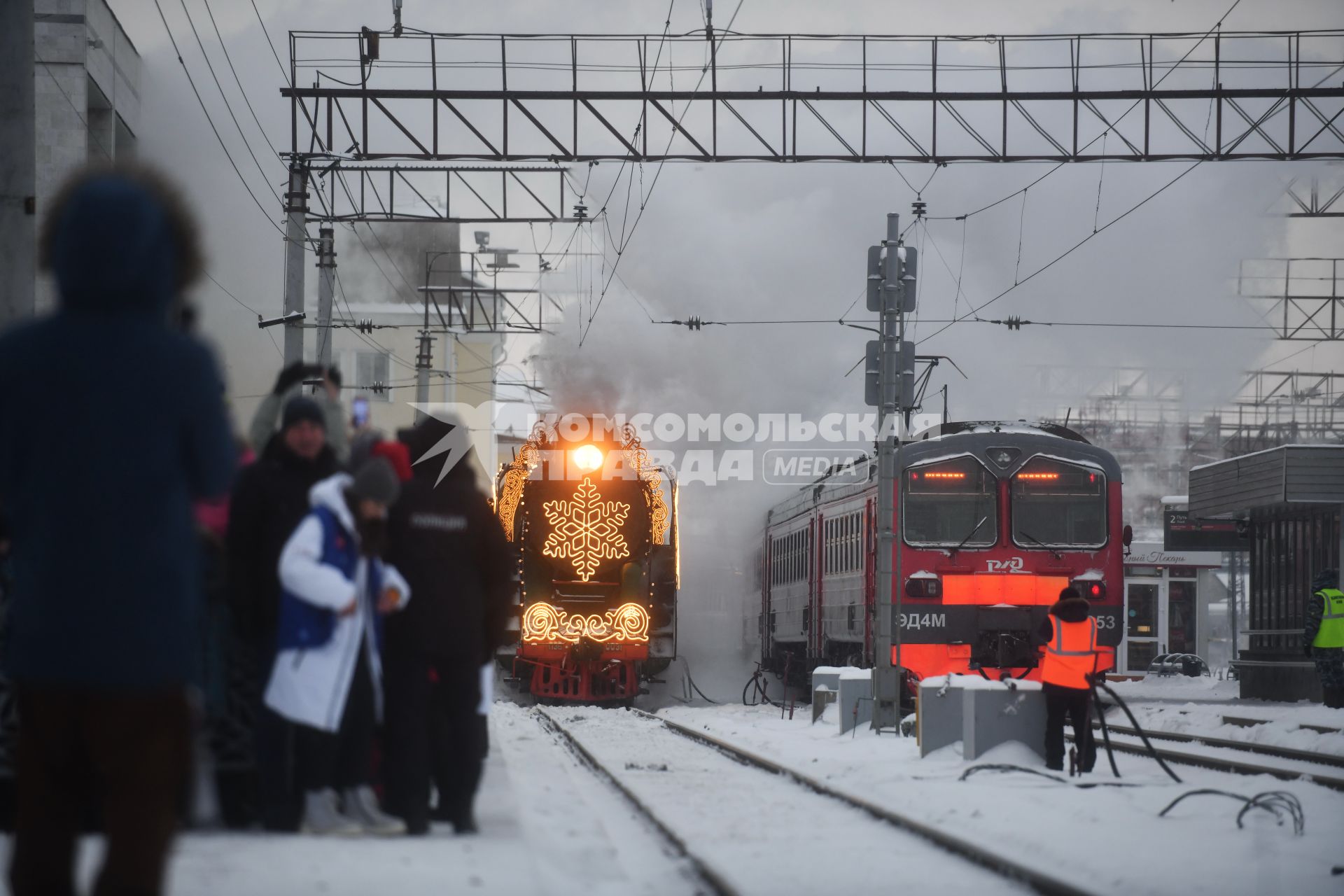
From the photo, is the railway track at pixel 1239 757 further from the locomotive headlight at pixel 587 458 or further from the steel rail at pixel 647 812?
the locomotive headlight at pixel 587 458

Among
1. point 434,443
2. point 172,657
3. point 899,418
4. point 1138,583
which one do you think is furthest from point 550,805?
point 1138,583

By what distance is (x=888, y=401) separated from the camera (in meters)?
17.2

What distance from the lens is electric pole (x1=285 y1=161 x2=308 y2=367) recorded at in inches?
823

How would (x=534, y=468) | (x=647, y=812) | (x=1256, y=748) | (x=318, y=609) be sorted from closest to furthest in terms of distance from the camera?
(x=318, y=609) < (x=647, y=812) < (x=1256, y=748) < (x=534, y=468)

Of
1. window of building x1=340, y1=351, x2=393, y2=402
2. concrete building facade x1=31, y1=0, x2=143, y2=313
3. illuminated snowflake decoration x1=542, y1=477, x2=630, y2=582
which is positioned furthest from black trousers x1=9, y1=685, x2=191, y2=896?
window of building x1=340, y1=351, x2=393, y2=402

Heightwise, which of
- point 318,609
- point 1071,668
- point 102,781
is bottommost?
point 1071,668

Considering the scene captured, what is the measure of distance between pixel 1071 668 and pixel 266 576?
7.47 m

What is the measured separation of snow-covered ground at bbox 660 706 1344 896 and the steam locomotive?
7.44 metres

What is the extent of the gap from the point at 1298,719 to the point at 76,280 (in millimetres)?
16986

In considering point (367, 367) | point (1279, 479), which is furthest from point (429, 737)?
point (367, 367)

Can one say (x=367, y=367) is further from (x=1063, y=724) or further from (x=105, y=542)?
(x=105, y=542)

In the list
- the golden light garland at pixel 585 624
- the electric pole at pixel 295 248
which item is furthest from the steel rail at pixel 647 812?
the electric pole at pixel 295 248

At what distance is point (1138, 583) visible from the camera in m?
42.5

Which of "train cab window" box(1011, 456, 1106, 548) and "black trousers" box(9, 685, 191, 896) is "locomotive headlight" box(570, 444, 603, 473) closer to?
"train cab window" box(1011, 456, 1106, 548)
